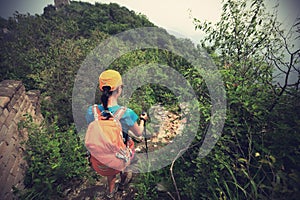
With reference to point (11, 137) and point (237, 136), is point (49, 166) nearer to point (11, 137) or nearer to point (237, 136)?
point (11, 137)

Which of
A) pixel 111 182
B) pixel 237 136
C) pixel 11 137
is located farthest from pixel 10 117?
pixel 237 136

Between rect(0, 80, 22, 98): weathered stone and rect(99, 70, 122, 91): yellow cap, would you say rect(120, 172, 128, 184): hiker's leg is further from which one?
rect(0, 80, 22, 98): weathered stone

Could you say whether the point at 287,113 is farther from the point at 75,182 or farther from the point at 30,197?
the point at 30,197

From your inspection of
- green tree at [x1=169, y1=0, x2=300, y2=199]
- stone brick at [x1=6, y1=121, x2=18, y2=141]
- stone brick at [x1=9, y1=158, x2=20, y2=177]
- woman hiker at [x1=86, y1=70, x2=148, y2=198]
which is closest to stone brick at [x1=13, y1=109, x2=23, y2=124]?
stone brick at [x1=6, y1=121, x2=18, y2=141]

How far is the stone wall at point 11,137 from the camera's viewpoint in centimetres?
269

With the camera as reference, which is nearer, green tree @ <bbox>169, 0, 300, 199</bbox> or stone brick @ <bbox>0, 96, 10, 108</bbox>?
green tree @ <bbox>169, 0, 300, 199</bbox>

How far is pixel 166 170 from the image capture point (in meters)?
3.04

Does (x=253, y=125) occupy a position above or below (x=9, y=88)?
above

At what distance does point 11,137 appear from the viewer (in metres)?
2.99

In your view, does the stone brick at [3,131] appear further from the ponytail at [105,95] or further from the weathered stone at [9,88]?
the ponytail at [105,95]

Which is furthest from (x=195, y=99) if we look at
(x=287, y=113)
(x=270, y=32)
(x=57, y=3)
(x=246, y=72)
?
(x=57, y=3)

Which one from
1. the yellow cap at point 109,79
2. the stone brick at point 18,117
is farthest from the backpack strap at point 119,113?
the stone brick at point 18,117

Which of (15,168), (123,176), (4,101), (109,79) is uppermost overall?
(109,79)

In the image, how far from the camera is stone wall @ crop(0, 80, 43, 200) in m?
2.69
